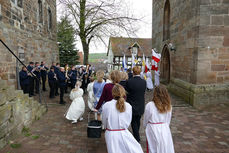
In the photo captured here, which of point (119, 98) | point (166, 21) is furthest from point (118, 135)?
point (166, 21)

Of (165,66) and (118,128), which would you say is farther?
(165,66)

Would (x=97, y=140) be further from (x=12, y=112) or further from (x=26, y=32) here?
(x=26, y=32)

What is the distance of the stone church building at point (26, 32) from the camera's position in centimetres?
705

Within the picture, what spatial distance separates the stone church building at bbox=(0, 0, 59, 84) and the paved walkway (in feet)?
10.7

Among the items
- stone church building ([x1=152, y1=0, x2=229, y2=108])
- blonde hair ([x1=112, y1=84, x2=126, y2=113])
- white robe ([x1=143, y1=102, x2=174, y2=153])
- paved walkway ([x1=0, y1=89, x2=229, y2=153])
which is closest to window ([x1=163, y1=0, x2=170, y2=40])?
stone church building ([x1=152, y1=0, x2=229, y2=108])

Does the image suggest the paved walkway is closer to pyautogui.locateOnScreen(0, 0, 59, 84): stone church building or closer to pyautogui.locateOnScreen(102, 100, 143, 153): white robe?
pyautogui.locateOnScreen(102, 100, 143, 153): white robe

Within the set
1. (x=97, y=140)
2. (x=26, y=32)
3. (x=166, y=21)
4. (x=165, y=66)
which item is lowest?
(x=97, y=140)

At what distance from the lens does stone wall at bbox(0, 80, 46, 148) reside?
3775 millimetres

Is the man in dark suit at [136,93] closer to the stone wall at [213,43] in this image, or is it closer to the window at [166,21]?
the stone wall at [213,43]

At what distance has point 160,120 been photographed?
2791 mm

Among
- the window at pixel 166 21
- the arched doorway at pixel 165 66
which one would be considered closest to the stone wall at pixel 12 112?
the arched doorway at pixel 165 66

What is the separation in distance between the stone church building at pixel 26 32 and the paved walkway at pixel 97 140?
128 inches

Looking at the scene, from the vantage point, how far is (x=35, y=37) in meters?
10.5

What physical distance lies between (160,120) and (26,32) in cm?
918
